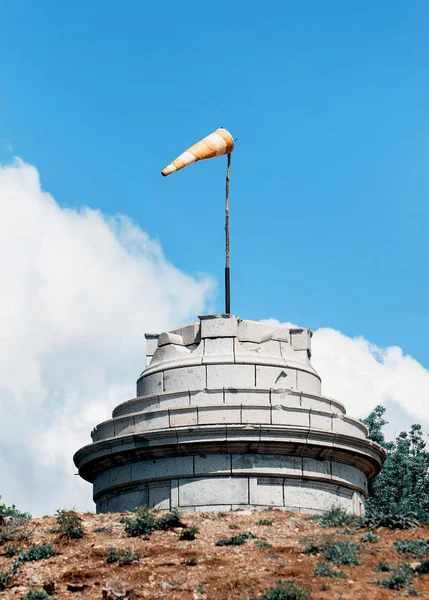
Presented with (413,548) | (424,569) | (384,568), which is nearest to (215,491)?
(413,548)

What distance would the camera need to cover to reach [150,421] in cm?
2719

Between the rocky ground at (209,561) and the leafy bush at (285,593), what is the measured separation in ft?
0.25

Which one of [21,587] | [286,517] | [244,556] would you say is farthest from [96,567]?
[286,517]

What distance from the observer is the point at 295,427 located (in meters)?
26.1

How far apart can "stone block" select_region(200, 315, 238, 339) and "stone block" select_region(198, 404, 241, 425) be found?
258 cm

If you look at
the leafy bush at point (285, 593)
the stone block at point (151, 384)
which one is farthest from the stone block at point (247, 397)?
the leafy bush at point (285, 593)

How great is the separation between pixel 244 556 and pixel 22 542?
16.1ft

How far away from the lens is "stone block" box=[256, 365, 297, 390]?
27969 mm

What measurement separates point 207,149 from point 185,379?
691 centimetres

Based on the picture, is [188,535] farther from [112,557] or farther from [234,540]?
Answer: [112,557]

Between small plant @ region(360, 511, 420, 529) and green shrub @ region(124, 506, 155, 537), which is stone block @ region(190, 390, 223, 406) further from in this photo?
small plant @ region(360, 511, 420, 529)

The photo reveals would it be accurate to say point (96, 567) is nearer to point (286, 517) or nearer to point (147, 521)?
point (147, 521)

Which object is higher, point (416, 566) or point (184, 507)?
point (184, 507)

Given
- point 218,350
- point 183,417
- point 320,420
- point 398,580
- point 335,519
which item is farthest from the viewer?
point 218,350
